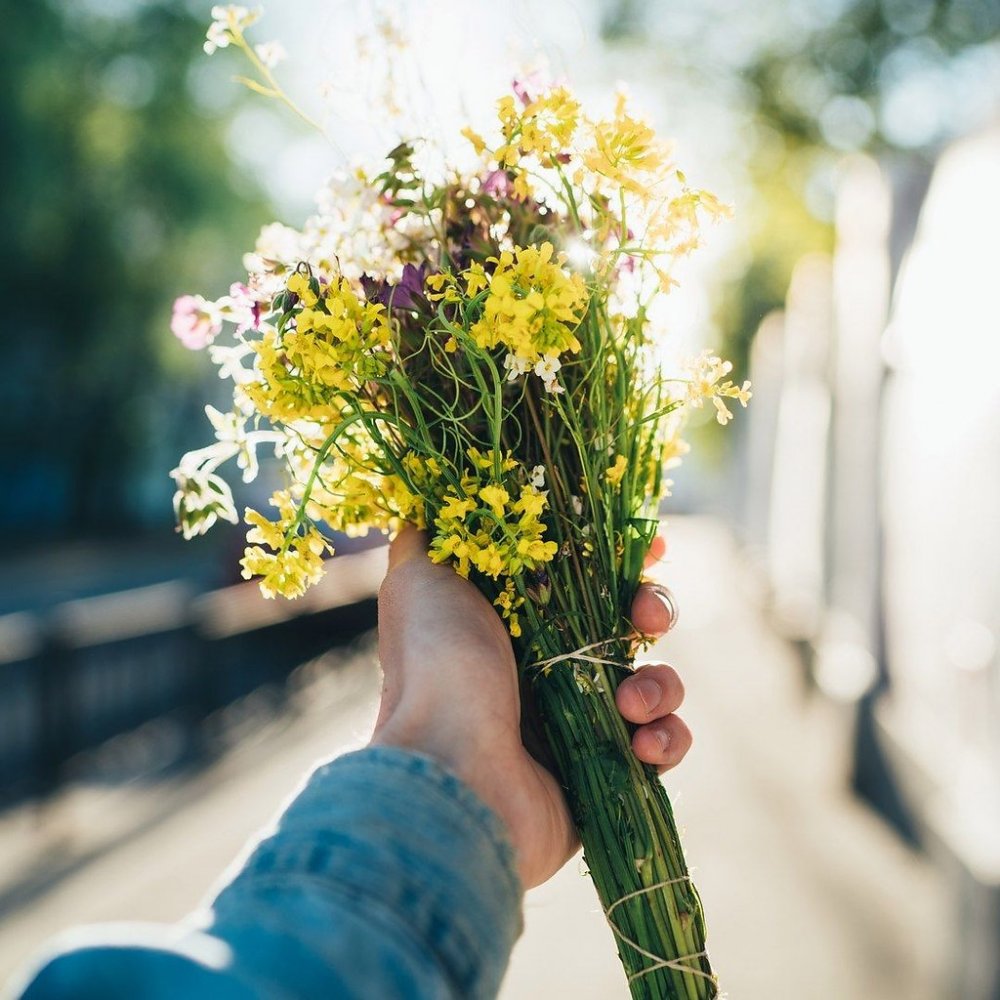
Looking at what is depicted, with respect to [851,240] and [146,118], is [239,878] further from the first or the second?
[146,118]

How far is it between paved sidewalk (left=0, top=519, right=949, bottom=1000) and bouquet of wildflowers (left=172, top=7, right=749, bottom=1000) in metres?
1.09

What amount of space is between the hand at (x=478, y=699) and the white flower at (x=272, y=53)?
792 millimetres

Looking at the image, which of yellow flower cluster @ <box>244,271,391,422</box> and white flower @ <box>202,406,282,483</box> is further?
white flower @ <box>202,406,282,483</box>

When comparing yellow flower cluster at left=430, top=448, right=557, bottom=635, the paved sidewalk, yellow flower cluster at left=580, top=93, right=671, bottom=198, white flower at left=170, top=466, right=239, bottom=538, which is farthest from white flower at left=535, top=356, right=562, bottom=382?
the paved sidewalk

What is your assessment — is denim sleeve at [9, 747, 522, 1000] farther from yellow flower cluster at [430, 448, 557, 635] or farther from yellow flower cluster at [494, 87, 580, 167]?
yellow flower cluster at [494, 87, 580, 167]

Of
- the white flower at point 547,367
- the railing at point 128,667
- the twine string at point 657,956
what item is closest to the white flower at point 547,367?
the white flower at point 547,367

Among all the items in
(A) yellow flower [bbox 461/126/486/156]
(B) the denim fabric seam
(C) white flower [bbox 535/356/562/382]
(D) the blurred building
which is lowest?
(B) the denim fabric seam

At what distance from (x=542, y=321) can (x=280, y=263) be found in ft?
1.74

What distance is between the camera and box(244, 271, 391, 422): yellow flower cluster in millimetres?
1590

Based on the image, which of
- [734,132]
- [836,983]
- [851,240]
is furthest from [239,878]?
[734,132]

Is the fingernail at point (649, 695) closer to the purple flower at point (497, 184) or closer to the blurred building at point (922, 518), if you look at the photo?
the purple flower at point (497, 184)

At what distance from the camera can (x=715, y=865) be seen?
5605 millimetres

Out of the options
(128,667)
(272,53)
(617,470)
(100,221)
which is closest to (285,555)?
(617,470)

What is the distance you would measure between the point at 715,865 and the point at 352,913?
5.05 metres
